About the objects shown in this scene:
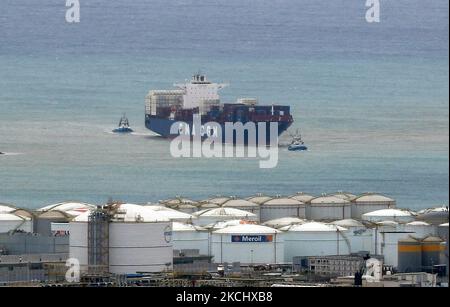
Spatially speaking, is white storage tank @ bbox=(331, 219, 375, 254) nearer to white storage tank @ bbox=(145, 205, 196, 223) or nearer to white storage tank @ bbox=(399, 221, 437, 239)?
white storage tank @ bbox=(399, 221, 437, 239)

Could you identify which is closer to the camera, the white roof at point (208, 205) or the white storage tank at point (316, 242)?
the white storage tank at point (316, 242)

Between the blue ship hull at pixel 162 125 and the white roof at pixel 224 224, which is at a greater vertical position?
the blue ship hull at pixel 162 125

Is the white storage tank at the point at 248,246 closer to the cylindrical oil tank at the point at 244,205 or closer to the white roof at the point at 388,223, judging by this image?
the white roof at the point at 388,223

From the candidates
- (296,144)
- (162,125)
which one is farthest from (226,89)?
(162,125)

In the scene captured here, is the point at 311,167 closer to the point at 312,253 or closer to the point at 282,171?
the point at 282,171

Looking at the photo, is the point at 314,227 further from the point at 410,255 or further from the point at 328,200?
the point at 328,200

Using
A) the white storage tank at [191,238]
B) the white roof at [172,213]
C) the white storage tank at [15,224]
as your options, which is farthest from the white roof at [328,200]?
the white storage tank at [15,224]

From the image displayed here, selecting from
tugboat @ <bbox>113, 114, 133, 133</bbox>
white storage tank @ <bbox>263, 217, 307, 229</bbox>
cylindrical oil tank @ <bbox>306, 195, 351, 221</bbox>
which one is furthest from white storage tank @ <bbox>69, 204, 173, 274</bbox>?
tugboat @ <bbox>113, 114, 133, 133</bbox>

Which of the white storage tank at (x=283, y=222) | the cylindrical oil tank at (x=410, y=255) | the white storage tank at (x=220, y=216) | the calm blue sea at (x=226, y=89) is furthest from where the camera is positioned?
the calm blue sea at (x=226, y=89)
